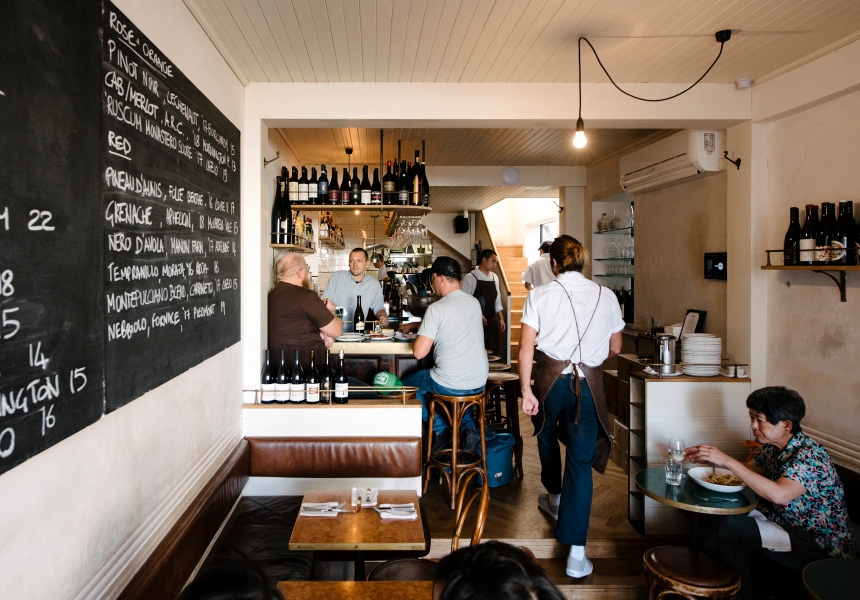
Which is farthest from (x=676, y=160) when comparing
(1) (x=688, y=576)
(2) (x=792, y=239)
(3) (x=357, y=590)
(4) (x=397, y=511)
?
(3) (x=357, y=590)

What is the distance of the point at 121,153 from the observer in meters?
1.89

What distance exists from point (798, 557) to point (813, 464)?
0.42 m

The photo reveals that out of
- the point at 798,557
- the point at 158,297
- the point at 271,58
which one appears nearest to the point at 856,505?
the point at 798,557

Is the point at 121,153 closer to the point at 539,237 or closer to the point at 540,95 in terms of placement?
the point at 540,95

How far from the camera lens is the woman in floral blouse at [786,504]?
2.62 meters

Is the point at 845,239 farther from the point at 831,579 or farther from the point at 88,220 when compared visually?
the point at 88,220

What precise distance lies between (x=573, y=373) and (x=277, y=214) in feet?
9.15

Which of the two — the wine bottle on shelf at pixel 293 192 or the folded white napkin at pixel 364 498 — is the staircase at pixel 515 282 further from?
the folded white napkin at pixel 364 498

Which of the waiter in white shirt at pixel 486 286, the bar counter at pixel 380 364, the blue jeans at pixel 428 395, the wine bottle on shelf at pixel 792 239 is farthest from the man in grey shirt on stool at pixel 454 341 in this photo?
the waiter in white shirt at pixel 486 286

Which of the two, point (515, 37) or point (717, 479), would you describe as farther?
point (515, 37)

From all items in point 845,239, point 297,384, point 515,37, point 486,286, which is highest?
point 515,37

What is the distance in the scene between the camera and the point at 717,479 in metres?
2.81

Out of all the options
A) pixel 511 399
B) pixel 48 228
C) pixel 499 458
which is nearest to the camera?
pixel 48 228

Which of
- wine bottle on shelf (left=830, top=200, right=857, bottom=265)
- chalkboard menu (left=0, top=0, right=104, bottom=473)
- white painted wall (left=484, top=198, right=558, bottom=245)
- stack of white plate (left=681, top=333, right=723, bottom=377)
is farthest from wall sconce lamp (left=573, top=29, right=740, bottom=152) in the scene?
white painted wall (left=484, top=198, right=558, bottom=245)
